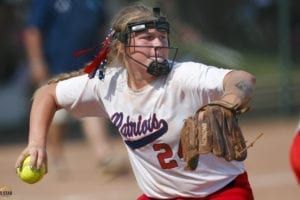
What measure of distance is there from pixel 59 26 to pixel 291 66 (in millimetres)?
4496

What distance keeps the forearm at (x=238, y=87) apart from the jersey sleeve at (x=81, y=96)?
0.97 m

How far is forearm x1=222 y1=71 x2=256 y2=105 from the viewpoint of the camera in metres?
4.44

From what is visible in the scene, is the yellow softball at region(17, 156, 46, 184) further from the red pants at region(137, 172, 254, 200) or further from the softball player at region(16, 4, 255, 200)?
the red pants at region(137, 172, 254, 200)

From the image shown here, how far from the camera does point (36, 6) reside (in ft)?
29.7

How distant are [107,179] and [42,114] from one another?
12.4 feet

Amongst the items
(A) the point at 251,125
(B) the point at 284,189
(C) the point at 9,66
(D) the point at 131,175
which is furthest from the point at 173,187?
(C) the point at 9,66

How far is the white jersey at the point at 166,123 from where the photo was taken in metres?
4.83

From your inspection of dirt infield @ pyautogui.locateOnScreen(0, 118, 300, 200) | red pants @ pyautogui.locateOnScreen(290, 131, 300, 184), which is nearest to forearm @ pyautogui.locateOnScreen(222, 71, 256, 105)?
red pants @ pyautogui.locateOnScreen(290, 131, 300, 184)

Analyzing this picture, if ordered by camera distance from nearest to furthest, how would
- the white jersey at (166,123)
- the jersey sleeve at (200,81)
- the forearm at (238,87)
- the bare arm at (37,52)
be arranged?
the forearm at (238,87) → the jersey sleeve at (200,81) → the white jersey at (166,123) → the bare arm at (37,52)

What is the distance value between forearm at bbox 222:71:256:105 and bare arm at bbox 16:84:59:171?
1.10m

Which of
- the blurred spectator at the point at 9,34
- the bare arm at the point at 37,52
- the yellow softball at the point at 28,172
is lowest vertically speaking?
the blurred spectator at the point at 9,34

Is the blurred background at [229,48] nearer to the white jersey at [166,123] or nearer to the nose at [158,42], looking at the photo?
the white jersey at [166,123]

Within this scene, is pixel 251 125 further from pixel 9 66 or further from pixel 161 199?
pixel 161 199

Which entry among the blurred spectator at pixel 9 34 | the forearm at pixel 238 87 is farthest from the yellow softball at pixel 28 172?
the blurred spectator at pixel 9 34
